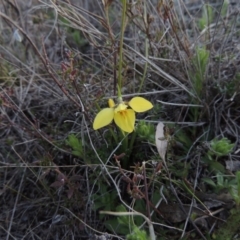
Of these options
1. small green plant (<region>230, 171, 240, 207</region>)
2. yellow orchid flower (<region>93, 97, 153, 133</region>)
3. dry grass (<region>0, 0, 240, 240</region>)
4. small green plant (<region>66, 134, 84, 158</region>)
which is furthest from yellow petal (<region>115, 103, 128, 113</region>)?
small green plant (<region>230, 171, 240, 207</region>)

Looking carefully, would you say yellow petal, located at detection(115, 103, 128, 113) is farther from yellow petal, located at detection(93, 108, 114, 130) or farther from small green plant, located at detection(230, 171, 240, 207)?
small green plant, located at detection(230, 171, 240, 207)

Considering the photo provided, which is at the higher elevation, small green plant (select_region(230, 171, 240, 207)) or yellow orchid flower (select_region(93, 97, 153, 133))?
yellow orchid flower (select_region(93, 97, 153, 133))

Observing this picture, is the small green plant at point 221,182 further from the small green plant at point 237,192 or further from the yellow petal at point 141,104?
the yellow petal at point 141,104

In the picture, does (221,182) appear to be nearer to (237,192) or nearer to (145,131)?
(237,192)

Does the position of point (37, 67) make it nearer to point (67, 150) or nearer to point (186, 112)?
point (67, 150)

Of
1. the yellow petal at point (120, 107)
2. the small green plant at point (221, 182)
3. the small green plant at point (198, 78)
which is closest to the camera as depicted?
the yellow petal at point (120, 107)

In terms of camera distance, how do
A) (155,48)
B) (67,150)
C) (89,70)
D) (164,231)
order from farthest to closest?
(89,70) → (155,48) → (67,150) → (164,231)

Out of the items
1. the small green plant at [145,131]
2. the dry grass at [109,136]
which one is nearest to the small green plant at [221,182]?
the dry grass at [109,136]

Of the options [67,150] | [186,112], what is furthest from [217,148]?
[67,150]
